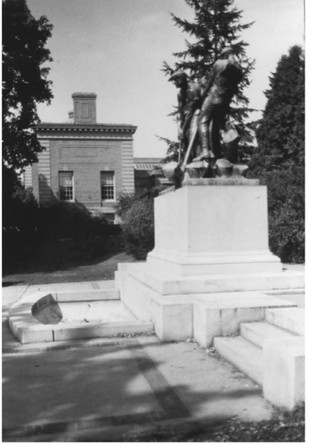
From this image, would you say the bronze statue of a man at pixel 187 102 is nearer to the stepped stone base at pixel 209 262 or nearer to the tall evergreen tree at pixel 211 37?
the stepped stone base at pixel 209 262

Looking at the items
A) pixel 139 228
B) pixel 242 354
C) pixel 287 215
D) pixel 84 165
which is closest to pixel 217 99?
pixel 242 354

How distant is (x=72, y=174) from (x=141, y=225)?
20.9 metres

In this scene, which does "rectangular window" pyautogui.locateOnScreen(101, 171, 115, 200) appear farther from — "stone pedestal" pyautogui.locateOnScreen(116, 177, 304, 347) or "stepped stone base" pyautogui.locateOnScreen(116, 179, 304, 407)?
"stone pedestal" pyautogui.locateOnScreen(116, 177, 304, 347)

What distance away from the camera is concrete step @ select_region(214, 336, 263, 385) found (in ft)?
14.9

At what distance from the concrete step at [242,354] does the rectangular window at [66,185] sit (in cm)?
3482


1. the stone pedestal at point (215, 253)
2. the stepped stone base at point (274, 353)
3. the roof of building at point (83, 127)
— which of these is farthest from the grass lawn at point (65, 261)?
the roof of building at point (83, 127)

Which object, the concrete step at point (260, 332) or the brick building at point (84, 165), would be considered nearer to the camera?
the concrete step at point (260, 332)

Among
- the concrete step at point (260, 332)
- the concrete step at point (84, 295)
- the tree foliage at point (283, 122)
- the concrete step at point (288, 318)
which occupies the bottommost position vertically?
the concrete step at point (84, 295)

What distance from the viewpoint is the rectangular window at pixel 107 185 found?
40375 mm

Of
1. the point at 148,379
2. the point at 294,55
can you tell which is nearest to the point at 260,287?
the point at 148,379

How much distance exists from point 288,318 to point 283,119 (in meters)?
24.9

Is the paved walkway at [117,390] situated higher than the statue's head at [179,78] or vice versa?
the statue's head at [179,78]

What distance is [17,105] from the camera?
2400 cm

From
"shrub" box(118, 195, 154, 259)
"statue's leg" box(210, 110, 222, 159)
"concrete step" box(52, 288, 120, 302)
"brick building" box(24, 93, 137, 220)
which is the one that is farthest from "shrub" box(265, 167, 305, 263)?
"brick building" box(24, 93, 137, 220)
